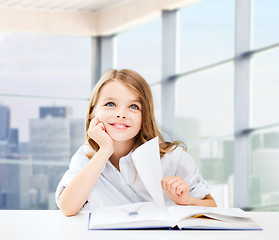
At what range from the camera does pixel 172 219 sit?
39.3 inches

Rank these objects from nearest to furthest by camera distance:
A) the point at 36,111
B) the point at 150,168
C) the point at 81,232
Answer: the point at 81,232 < the point at 150,168 < the point at 36,111

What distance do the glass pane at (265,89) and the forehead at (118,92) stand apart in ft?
9.04

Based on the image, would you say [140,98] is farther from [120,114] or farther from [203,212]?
[203,212]

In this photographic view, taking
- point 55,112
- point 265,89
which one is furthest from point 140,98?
point 55,112

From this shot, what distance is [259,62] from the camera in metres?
Answer: 3.96

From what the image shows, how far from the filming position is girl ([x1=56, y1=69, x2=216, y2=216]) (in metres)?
1.33

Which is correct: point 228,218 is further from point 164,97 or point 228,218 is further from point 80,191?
point 164,97

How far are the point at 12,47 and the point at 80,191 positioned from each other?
4.76 meters

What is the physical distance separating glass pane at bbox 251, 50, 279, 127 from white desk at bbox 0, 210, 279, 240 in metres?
2.92

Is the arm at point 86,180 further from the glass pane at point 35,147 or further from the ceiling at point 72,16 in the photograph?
the glass pane at point 35,147

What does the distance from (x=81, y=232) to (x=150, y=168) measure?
248 mm

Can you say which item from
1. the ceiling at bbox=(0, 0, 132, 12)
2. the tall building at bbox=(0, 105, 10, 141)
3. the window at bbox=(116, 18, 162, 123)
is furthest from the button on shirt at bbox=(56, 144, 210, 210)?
the tall building at bbox=(0, 105, 10, 141)

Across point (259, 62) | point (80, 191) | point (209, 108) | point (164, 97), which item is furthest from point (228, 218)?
point (164, 97)

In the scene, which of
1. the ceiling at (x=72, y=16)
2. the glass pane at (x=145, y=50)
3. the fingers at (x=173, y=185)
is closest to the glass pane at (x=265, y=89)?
the glass pane at (x=145, y=50)
